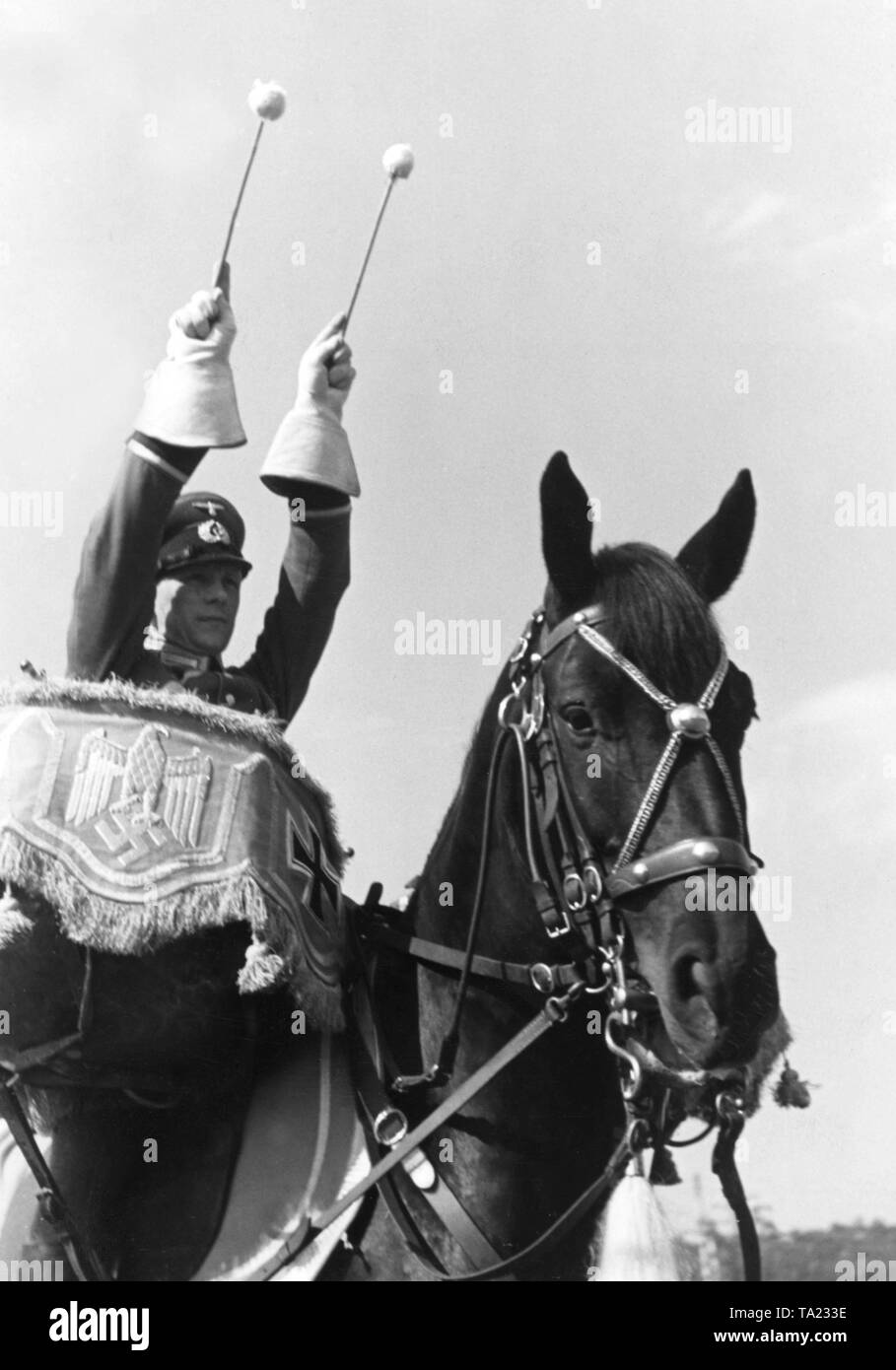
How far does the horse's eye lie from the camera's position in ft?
13.0

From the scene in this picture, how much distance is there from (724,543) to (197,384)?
1.59 metres

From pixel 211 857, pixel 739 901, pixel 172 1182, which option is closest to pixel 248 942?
pixel 211 857

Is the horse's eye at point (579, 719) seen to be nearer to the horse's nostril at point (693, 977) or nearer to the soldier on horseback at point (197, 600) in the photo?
the horse's nostril at point (693, 977)

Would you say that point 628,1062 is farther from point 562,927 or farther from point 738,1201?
point 738,1201

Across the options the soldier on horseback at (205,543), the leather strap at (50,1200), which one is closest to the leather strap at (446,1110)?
the leather strap at (50,1200)

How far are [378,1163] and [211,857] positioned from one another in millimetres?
928

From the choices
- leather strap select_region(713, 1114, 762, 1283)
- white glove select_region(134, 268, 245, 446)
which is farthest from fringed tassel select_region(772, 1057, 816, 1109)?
white glove select_region(134, 268, 245, 446)

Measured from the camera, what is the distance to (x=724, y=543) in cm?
439

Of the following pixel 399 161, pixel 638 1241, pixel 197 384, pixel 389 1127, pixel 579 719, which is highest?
pixel 399 161

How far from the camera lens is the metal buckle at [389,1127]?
4215mm

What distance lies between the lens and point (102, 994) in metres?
4.34

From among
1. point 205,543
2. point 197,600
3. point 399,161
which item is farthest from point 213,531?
point 399,161

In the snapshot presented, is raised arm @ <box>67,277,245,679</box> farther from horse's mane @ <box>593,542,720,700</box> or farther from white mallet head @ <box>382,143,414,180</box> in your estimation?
horse's mane @ <box>593,542,720,700</box>

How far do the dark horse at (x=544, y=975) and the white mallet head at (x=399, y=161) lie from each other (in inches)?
58.3
